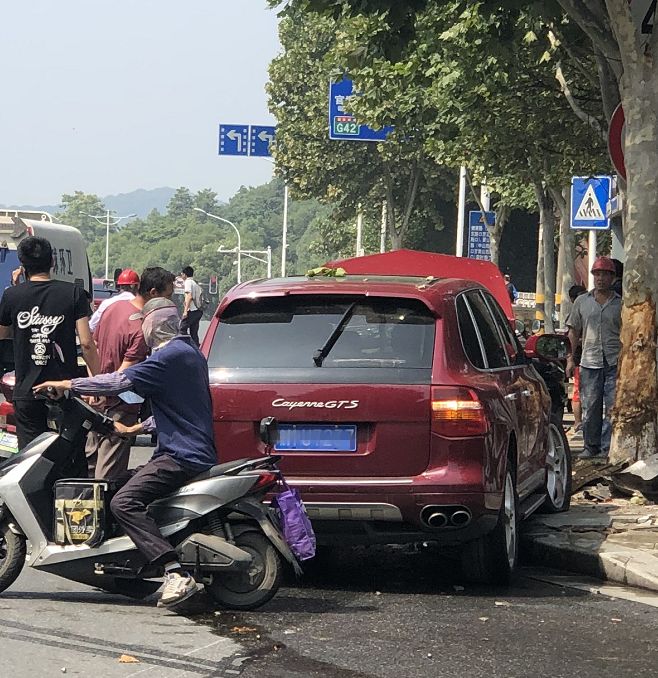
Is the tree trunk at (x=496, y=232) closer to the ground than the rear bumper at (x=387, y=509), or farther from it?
closer to the ground

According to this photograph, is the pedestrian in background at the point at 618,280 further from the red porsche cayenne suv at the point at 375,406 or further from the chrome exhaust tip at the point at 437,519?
the chrome exhaust tip at the point at 437,519

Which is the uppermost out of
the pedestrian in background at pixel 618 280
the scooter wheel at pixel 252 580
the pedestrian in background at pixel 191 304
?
the pedestrian in background at pixel 618 280

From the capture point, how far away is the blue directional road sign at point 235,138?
163 feet

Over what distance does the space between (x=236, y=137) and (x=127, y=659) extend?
44.1 m

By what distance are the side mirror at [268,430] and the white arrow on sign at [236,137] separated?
1644 inches

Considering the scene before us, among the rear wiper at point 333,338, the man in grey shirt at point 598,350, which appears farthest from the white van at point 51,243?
the rear wiper at point 333,338

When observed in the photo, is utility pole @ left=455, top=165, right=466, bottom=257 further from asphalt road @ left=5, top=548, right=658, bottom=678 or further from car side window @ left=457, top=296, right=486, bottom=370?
asphalt road @ left=5, top=548, right=658, bottom=678

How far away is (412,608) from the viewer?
26.9 feet

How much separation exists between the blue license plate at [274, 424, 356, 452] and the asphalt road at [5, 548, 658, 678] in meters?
0.78

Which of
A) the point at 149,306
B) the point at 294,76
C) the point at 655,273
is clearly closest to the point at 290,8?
the point at 655,273

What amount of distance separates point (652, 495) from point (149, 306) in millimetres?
5111

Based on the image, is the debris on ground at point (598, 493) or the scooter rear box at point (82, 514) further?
the debris on ground at point (598, 493)

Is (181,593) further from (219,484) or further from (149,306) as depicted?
(149,306)

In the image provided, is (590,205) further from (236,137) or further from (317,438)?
(236,137)
